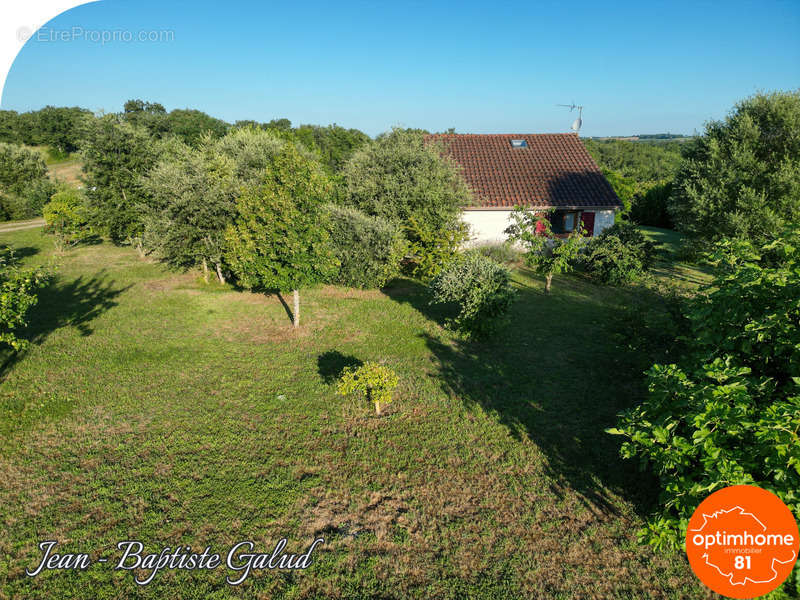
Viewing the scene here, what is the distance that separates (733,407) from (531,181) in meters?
21.3

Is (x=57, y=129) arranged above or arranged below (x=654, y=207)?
above

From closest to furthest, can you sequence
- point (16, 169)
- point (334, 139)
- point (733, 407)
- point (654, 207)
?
point (733, 407), point (16, 169), point (654, 207), point (334, 139)

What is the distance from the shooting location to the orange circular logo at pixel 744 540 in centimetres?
333

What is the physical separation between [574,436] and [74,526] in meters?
8.37

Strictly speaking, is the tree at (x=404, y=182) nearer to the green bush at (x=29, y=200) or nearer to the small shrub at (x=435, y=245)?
the small shrub at (x=435, y=245)

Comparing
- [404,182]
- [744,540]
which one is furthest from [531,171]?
[744,540]

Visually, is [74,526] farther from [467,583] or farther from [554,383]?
[554,383]

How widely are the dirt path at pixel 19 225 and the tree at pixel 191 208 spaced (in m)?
25.9

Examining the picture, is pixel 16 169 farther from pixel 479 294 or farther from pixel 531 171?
pixel 479 294

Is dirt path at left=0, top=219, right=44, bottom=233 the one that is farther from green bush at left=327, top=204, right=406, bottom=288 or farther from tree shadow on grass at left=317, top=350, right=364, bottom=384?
tree shadow on grass at left=317, top=350, right=364, bottom=384

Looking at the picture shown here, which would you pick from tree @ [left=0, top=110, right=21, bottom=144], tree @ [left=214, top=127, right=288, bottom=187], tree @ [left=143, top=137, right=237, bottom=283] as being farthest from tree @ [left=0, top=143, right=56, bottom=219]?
tree @ [left=0, top=110, right=21, bottom=144]

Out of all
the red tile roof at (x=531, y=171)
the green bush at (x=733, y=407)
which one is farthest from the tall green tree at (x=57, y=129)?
the green bush at (x=733, y=407)

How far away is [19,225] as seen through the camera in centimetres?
3259

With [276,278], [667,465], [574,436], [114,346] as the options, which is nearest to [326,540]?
[667,465]
